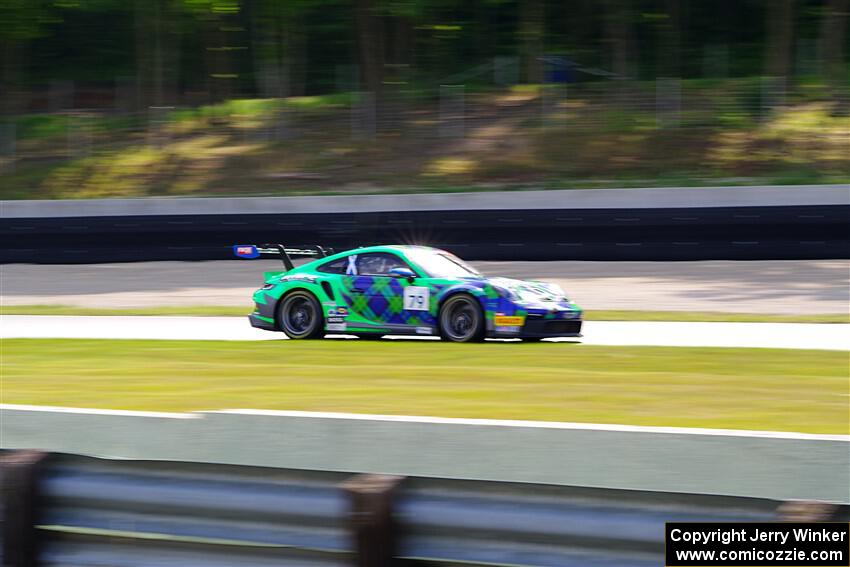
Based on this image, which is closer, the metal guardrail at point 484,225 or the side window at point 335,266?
the side window at point 335,266

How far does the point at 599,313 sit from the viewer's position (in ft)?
47.5

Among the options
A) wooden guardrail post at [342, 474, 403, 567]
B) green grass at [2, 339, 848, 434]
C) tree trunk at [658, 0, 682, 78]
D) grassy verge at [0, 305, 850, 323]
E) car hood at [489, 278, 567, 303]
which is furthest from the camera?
tree trunk at [658, 0, 682, 78]

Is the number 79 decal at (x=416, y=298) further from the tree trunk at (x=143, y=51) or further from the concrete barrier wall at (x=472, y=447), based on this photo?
the tree trunk at (x=143, y=51)

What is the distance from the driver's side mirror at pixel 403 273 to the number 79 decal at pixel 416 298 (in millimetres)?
107

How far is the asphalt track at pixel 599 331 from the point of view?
10.4m

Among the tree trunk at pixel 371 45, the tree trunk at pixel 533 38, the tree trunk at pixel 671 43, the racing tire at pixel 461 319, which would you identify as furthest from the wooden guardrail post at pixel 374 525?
the tree trunk at pixel 671 43

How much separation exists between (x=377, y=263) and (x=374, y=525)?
887cm

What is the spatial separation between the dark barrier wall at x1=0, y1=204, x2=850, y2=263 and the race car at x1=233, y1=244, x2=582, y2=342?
6668 millimetres

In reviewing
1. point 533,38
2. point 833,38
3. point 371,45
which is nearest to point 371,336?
point 371,45

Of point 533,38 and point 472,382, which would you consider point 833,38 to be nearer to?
point 533,38

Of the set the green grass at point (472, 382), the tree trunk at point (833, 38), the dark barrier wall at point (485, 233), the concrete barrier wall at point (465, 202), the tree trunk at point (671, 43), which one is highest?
the tree trunk at point (671, 43)

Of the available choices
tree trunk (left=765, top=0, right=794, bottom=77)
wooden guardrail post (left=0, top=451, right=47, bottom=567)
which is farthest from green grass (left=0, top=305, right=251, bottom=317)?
tree trunk (left=765, top=0, right=794, bottom=77)

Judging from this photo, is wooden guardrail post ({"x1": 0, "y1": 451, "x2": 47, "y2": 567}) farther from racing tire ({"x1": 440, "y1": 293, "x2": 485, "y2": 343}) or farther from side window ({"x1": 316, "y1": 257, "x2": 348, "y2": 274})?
side window ({"x1": 316, "y1": 257, "x2": 348, "y2": 274})

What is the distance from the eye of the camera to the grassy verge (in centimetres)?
1320
